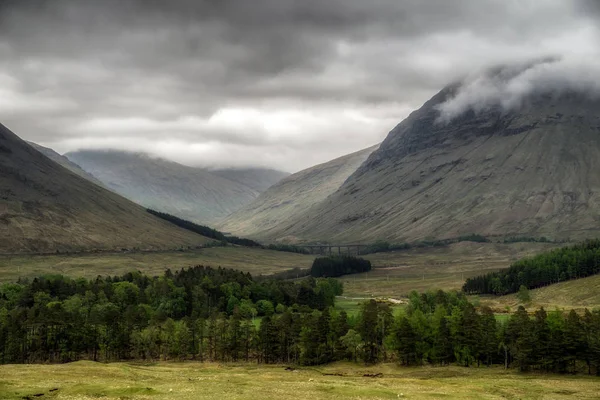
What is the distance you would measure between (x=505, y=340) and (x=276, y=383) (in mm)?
54904

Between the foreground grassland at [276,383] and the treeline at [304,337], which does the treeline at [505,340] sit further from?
the foreground grassland at [276,383]

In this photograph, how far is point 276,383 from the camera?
90.9 metres

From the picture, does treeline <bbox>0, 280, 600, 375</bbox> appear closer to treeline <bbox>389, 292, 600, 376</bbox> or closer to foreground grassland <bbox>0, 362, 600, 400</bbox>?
treeline <bbox>389, 292, 600, 376</bbox>

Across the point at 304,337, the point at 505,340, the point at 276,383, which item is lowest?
the point at 276,383

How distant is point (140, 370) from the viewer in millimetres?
107500

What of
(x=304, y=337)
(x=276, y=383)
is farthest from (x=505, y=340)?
(x=276, y=383)

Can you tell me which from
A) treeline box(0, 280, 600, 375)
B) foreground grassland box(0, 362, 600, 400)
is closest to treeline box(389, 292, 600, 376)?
treeline box(0, 280, 600, 375)

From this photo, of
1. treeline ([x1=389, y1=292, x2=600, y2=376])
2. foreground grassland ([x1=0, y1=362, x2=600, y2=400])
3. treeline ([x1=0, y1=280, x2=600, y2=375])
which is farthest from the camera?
treeline ([x1=0, y1=280, x2=600, y2=375])

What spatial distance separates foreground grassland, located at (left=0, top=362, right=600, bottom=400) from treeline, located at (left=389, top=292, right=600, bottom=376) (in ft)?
16.5

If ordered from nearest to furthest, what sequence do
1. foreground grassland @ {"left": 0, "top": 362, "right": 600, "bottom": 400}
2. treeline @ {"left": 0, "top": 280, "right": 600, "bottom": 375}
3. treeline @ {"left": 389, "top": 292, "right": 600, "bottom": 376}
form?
foreground grassland @ {"left": 0, "top": 362, "right": 600, "bottom": 400}
treeline @ {"left": 389, "top": 292, "right": 600, "bottom": 376}
treeline @ {"left": 0, "top": 280, "right": 600, "bottom": 375}

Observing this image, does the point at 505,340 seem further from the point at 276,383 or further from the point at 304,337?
the point at 276,383

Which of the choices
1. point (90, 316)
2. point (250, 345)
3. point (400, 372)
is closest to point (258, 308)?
point (250, 345)

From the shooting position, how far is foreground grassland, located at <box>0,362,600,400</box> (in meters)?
74.9

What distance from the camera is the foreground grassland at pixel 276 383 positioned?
74.9 meters
